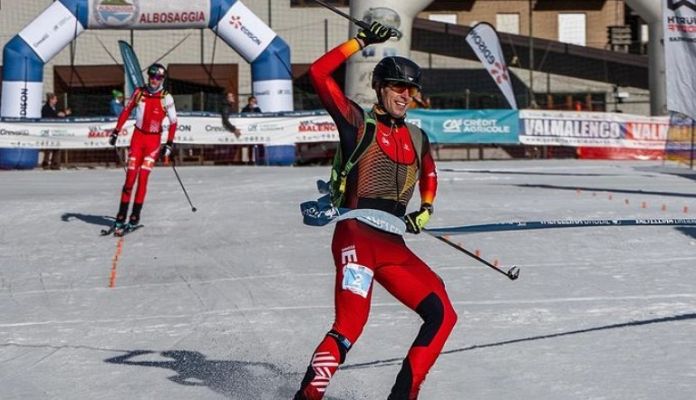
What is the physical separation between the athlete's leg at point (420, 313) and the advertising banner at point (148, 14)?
22.0m

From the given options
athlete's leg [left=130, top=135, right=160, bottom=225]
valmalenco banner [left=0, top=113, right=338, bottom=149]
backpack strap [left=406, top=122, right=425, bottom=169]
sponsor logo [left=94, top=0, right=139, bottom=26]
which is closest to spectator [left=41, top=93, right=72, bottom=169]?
valmalenco banner [left=0, top=113, right=338, bottom=149]

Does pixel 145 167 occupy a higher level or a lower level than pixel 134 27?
lower

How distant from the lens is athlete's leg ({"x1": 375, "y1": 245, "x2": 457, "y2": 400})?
19.8 feet

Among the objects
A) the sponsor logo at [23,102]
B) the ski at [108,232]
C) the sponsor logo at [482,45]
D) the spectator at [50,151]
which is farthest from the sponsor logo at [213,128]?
the ski at [108,232]

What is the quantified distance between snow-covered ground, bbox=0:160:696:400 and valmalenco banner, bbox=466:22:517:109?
10.9m

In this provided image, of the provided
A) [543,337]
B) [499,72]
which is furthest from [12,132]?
[543,337]

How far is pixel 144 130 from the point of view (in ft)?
48.5

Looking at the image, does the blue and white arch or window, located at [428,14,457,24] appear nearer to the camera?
the blue and white arch

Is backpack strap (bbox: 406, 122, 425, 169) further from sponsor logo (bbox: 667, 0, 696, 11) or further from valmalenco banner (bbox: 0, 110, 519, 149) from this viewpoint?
valmalenco banner (bbox: 0, 110, 519, 149)

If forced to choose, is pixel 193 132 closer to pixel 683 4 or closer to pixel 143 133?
pixel 683 4

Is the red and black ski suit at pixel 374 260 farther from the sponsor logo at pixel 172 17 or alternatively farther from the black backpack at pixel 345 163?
the sponsor logo at pixel 172 17

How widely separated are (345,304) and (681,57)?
45.5ft

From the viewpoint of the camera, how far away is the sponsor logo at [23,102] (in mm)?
26641

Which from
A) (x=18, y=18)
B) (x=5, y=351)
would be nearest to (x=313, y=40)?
(x=18, y=18)
